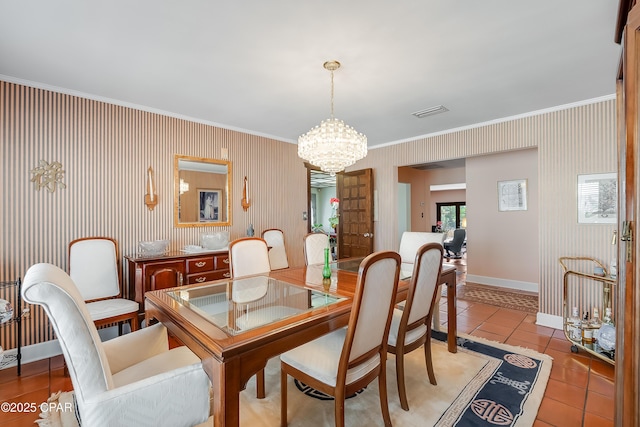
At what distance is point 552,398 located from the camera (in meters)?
2.03

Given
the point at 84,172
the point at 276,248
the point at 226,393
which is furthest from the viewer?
the point at 276,248

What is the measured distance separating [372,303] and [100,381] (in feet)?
4.06

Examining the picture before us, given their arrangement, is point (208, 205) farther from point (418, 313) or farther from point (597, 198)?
point (597, 198)

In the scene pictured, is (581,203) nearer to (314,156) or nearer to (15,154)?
(314,156)

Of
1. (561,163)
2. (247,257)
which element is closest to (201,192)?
(247,257)

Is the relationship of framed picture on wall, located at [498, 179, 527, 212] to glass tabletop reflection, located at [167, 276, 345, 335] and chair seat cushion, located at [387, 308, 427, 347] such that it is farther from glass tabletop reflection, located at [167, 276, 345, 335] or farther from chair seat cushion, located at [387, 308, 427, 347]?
glass tabletop reflection, located at [167, 276, 345, 335]

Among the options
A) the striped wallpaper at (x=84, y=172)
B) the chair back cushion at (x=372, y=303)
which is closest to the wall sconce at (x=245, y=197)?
the striped wallpaper at (x=84, y=172)

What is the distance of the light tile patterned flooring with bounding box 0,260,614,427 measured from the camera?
185 cm

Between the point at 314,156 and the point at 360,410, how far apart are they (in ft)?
6.93

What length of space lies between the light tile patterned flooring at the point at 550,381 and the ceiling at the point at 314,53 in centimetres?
261

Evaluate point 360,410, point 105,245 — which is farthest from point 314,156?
point 105,245

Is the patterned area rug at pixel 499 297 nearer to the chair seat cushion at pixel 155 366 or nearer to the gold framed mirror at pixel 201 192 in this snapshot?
the gold framed mirror at pixel 201 192

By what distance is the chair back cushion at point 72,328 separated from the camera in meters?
1.01

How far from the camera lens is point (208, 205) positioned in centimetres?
392
